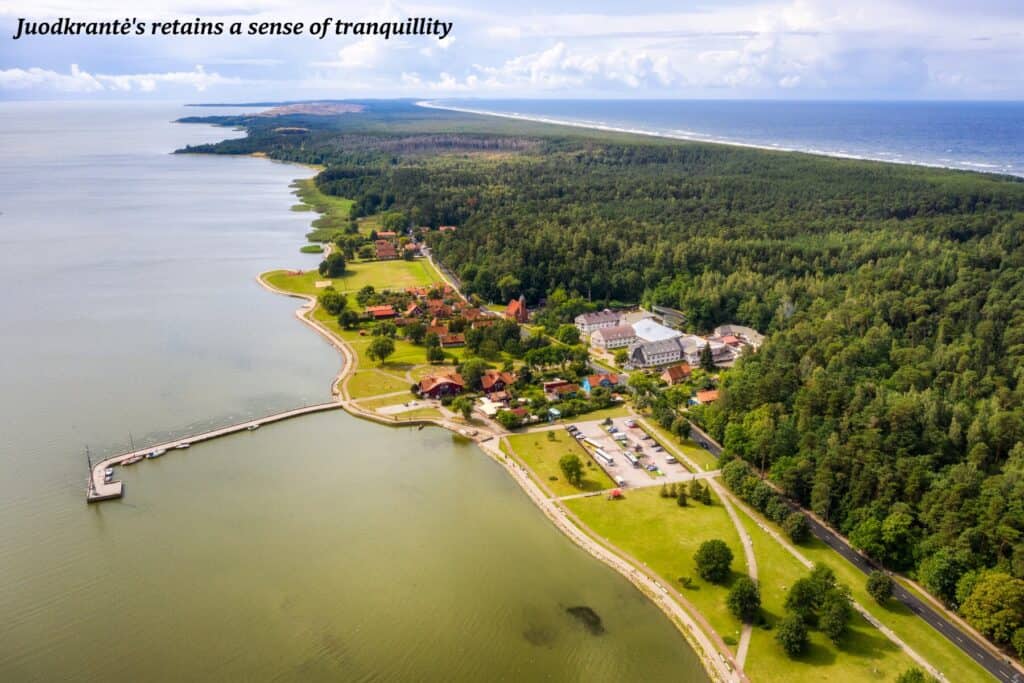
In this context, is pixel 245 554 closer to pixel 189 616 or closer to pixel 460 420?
pixel 189 616

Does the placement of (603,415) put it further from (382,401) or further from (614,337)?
(382,401)

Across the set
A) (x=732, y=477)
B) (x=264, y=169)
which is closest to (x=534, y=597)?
(x=732, y=477)

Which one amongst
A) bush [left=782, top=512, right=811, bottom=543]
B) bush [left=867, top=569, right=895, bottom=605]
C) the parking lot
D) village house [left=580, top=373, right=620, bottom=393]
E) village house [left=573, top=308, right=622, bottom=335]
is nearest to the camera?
bush [left=867, top=569, right=895, bottom=605]

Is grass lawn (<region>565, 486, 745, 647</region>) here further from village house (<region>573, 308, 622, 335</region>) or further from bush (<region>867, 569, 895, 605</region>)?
village house (<region>573, 308, 622, 335</region>)

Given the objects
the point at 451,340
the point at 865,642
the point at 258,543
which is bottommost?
the point at 258,543

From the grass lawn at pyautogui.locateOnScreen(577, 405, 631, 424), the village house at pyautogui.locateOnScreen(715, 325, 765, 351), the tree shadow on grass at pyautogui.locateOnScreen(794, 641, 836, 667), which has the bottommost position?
the grass lawn at pyautogui.locateOnScreen(577, 405, 631, 424)

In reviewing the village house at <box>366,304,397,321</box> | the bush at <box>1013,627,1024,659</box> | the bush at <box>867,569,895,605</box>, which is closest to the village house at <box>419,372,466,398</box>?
the village house at <box>366,304,397,321</box>

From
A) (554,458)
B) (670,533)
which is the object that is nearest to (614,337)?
(554,458)
